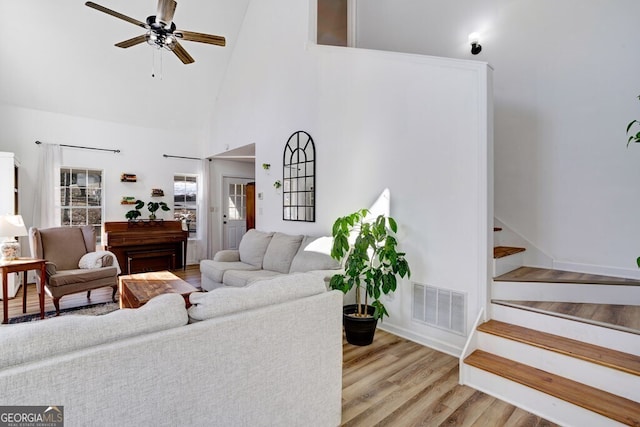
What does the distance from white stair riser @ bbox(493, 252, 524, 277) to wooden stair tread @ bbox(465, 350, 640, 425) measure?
29.9 inches

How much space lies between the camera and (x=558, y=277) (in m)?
2.74

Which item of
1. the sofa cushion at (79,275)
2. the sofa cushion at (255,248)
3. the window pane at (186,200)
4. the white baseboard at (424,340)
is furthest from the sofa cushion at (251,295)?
the window pane at (186,200)

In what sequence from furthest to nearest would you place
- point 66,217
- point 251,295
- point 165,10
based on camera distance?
point 66,217
point 165,10
point 251,295

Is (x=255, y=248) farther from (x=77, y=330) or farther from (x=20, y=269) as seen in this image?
(x=77, y=330)

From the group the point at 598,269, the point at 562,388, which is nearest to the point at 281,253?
the point at 562,388

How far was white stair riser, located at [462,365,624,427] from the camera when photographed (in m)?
1.78

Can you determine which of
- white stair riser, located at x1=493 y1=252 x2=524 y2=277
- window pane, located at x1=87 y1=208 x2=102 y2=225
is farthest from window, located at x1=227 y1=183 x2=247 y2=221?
white stair riser, located at x1=493 y1=252 x2=524 y2=277

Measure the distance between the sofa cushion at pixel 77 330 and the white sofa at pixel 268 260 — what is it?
1936mm

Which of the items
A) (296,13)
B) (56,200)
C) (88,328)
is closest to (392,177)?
(88,328)

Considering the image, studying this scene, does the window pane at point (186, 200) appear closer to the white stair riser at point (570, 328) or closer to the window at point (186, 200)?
the window at point (186, 200)

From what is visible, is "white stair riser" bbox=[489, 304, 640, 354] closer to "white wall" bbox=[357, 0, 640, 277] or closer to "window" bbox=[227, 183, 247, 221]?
"white wall" bbox=[357, 0, 640, 277]

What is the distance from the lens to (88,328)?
1.08 metres

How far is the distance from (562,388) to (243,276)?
2940 millimetres

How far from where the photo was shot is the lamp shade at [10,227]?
3373mm
